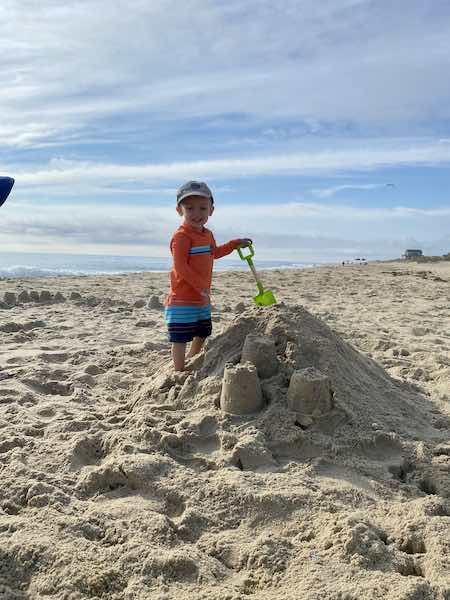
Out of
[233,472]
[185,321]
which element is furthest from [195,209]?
[233,472]

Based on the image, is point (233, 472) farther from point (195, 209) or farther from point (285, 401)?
point (195, 209)

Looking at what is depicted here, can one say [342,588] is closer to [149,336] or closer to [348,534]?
[348,534]

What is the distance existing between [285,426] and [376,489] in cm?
55

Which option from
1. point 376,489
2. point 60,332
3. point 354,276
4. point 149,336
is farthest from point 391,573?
point 354,276

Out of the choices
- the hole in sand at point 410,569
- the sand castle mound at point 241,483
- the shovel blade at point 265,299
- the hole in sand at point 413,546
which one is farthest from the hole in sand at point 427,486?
the shovel blade at point 265,299

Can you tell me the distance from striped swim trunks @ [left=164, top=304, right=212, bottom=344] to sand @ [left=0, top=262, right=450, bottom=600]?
0.28 m

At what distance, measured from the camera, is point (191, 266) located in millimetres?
3912

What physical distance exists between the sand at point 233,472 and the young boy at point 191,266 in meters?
0.36

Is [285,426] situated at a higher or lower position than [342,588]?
higher

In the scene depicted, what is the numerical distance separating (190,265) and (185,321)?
37 centimetres

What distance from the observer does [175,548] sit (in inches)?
81.3

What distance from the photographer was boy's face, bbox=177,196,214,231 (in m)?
3.86

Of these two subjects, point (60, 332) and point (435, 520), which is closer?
point (435, 520)

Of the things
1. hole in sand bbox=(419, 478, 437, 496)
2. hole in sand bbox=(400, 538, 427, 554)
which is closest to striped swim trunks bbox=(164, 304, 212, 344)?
hole in sand bbox=(419, 478, 437, 496)
